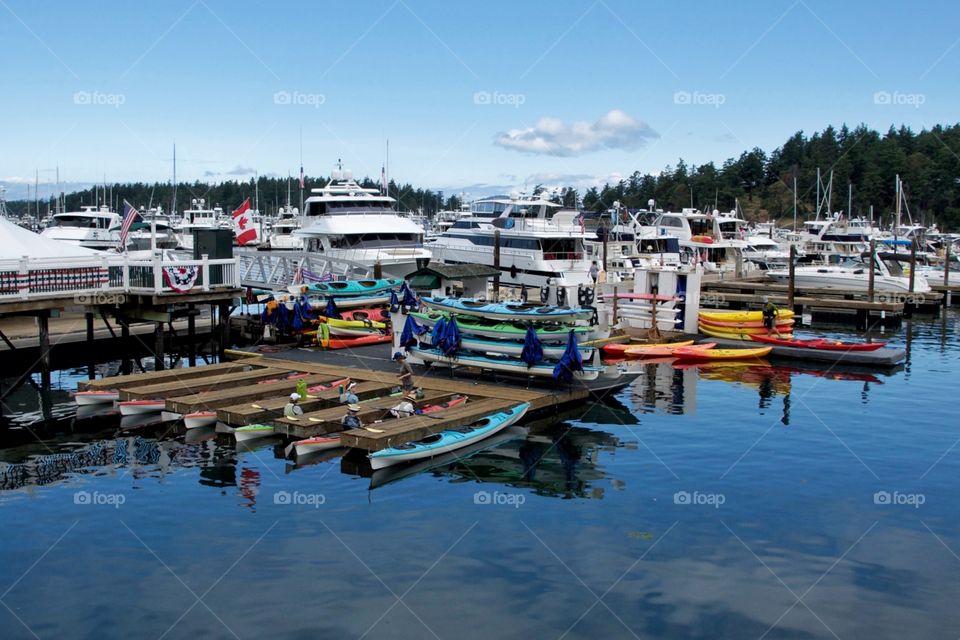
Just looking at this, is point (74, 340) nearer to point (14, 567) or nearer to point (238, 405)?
point (238, 405)

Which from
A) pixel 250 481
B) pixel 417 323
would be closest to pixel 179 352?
pixel 417 323

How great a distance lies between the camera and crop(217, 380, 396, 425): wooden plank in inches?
926

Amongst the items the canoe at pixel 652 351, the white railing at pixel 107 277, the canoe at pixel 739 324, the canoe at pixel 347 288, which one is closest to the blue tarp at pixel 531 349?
the canoe at pixel 652 351

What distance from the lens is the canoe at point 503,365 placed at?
1067 inches

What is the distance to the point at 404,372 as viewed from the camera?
27641 mm

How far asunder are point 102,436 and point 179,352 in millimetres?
14077

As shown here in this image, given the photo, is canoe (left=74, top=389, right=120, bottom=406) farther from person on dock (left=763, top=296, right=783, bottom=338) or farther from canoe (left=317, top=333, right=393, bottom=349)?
person on dock (left=763, top=296, right=783, bottom=338)

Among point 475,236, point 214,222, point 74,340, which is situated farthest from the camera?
point 214,222

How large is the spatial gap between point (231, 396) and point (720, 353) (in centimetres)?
2017

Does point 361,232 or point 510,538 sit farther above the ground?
point 361,232

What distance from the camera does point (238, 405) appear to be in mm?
24906

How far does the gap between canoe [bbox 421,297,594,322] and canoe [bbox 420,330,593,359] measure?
2.59 feet

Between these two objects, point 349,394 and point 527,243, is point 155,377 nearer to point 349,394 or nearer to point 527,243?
point 349,394

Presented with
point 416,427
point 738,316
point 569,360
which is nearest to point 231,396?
point 416,427
